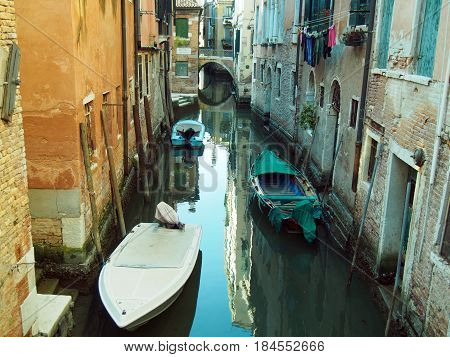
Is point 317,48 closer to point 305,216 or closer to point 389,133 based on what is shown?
point 305,216

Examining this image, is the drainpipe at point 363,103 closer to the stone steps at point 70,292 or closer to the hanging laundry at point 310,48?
the hanging laundry at point 310,48

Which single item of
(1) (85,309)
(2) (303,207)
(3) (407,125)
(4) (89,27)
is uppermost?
(4) (89,27)

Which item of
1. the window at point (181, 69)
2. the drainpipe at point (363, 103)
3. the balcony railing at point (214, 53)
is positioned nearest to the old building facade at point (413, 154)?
the drainpipe at point (363, 103)

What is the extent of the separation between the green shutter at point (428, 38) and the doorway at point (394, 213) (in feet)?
4.45

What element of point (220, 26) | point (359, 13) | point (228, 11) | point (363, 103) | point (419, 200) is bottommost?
point (419, 200)

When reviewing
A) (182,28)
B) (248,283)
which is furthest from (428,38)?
(182,28)

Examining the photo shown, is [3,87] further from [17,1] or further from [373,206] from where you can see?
[373,206]

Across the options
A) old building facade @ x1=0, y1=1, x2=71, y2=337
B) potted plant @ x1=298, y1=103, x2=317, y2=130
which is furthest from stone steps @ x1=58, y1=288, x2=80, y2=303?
potted plant @ x1=298, y1=103, x2=317, y2=130

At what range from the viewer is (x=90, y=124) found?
7.89 m

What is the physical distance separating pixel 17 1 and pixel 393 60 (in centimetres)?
522

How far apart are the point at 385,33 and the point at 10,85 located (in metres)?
5.65

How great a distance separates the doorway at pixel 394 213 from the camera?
689 cm

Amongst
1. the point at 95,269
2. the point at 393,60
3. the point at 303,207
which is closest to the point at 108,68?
the point at 95,269

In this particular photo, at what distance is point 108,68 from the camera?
30.6 ft
